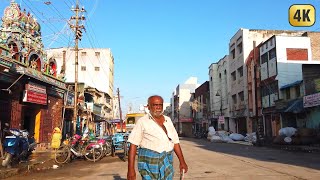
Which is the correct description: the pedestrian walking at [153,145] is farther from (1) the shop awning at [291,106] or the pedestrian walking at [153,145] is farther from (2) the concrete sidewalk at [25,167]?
(1) the shop awning at [291,106]

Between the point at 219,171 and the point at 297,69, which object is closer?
the point at 219,171

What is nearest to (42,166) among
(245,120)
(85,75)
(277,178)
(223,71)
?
(277,178)

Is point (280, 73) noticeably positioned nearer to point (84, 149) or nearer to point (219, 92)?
point (219, 92)

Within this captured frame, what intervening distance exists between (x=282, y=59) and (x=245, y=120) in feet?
41.3

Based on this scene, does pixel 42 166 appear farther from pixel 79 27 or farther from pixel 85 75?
pixel 85 75

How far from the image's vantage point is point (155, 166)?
4820mm

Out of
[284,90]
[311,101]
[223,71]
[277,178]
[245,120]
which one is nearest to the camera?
[277,178]

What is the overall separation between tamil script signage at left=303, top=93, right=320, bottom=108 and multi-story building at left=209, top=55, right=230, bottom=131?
23785 millimetres

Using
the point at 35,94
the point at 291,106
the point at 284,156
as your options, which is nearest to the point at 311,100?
the point at 291,106

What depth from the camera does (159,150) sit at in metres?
4.85

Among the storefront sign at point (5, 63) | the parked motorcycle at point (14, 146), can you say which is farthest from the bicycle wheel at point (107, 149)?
the storefront sign at point (5, 63)

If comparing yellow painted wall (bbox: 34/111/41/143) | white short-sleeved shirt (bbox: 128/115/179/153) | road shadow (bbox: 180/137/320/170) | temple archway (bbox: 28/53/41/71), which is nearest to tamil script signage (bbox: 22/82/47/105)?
yellow painted wall (bbox: 34/111/41/143)

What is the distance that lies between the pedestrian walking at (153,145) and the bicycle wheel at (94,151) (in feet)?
41.0

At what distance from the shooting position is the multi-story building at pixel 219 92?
55469mm
